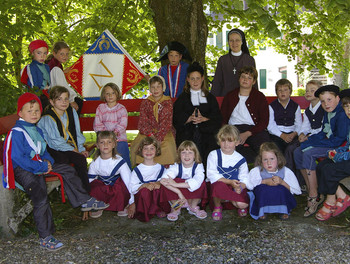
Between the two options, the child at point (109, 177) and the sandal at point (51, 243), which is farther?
the child at point (109, 177)

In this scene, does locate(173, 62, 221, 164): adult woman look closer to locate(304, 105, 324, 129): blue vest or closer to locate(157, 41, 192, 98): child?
locate(157, 41, 192, 98): child

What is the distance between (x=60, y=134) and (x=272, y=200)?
2.70 m

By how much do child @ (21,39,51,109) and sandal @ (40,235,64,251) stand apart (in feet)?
6.58

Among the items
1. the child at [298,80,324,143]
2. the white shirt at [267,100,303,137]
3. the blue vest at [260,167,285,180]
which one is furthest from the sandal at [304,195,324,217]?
the white shirt at [267,100,303,137]

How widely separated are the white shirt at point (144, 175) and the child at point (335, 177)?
190 cm

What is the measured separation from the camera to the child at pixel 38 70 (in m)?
5.49

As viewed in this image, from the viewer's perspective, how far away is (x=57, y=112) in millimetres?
5133

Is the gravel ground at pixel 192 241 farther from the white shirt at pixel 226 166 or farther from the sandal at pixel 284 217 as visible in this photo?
the white shirt at pixel 226 166

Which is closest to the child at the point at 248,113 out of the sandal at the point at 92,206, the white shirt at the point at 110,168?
the white shirt at the point at 110,168

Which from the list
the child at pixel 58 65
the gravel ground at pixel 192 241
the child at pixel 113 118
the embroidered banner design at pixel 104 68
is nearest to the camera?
the gravel ground at pixel 192 241

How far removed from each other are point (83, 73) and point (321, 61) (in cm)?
617

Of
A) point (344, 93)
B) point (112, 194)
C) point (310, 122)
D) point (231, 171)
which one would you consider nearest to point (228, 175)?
point (231, 171)

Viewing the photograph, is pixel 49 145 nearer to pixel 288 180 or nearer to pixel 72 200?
pixel 72 200

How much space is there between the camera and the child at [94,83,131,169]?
18.5 ft
